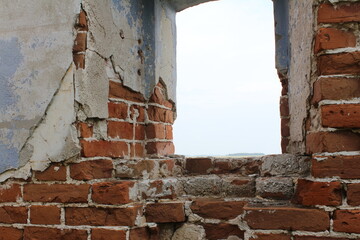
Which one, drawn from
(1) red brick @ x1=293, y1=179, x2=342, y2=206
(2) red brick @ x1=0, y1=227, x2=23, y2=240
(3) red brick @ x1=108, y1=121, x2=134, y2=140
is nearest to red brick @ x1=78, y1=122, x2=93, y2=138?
(3) red brick @ x1=108, y1=121, x2=134, y2=140

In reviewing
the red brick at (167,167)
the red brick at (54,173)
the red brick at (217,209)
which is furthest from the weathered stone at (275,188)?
the red brick at (54,173)

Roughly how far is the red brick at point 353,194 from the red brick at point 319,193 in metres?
0.03

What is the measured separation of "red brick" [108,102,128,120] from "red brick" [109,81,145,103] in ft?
0.13

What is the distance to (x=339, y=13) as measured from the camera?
1.60 metres

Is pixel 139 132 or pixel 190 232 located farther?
pixel 139 132

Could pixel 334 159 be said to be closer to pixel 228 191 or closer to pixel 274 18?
pixel 228 191

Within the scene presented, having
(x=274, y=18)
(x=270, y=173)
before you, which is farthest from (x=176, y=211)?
(x=274, y=18)

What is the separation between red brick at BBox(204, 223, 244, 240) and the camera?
6.41 ft

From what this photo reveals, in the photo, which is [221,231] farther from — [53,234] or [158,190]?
[53,234]

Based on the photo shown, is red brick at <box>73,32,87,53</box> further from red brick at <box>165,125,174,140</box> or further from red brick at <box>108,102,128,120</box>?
red brick at <box>165,125,174,140</box>

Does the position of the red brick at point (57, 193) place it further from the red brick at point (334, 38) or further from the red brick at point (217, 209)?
the red brick at point (334, 38)

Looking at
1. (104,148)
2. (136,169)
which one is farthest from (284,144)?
(104,148)

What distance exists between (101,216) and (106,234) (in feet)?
0.28

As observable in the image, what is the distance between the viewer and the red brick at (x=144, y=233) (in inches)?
73.5
